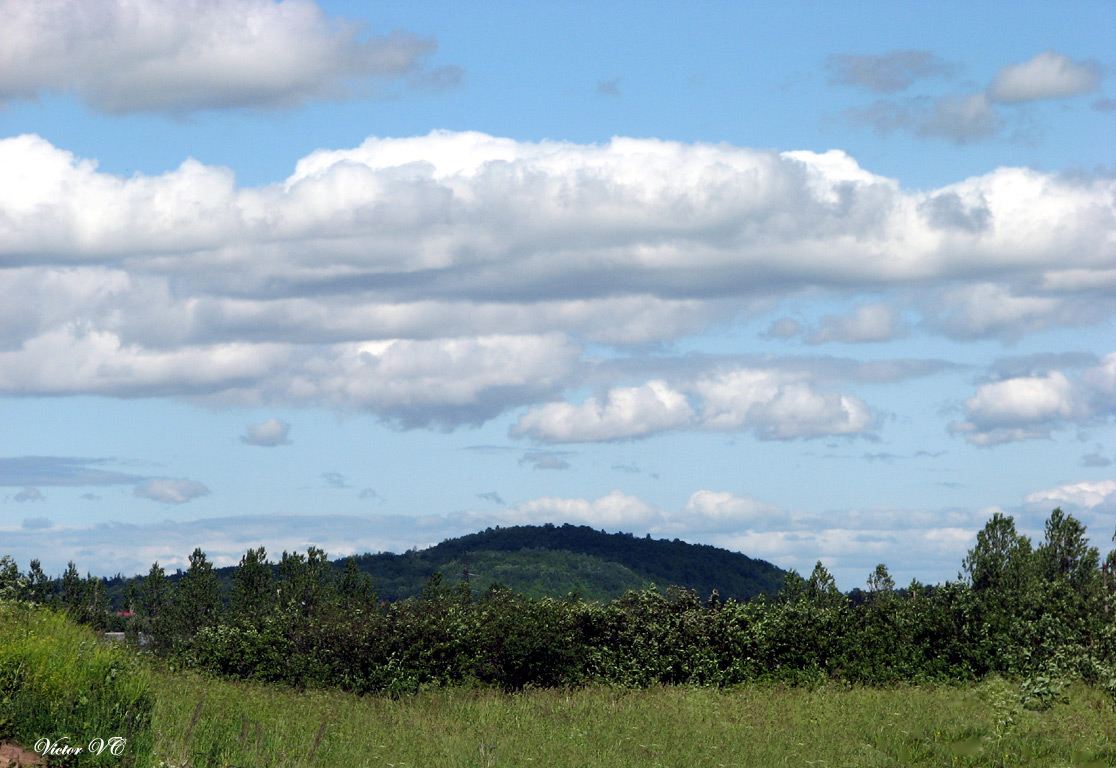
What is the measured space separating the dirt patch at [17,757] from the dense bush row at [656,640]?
1146cm

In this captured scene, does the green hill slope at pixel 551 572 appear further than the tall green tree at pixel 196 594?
Yes

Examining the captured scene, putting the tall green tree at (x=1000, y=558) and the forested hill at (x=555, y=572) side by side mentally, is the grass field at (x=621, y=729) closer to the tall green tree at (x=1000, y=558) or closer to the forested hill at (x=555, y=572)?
the tall green tree at (x=1000, y=558)

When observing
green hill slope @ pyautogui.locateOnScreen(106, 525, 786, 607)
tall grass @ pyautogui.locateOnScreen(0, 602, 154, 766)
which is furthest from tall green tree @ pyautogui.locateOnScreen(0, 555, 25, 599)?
green hill slope @ pyautogui.locateOnScreen(106, 525, 786, 607)

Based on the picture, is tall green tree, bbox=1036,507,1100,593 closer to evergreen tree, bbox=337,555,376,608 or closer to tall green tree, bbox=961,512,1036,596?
tall green tree, bbox=961,512,1036,596

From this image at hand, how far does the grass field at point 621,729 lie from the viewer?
589 inches

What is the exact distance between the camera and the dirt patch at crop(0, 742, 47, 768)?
12060 millimetres

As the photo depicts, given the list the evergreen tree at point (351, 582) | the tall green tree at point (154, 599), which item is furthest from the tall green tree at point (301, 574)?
the tall green tree at point (154, 599)

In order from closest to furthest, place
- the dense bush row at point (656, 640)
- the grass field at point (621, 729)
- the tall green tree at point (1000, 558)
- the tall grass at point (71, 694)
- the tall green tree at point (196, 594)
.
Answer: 1. the tall grass at point (71, 694)
2. the grass field at point (621, 729)
3. the dense bush row at point (656, 640)
4. the tall green tree at point (1000, 558)
5. the tall green tree at point (196, 594)

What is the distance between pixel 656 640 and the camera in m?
25.2

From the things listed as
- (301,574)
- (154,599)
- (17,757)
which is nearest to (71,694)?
(17,757)

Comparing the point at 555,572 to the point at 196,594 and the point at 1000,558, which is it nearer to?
the point at 196,594

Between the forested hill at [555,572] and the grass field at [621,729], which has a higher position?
the grass field at [621,729]

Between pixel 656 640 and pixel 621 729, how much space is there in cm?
749

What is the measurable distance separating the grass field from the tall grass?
0.46 meters
